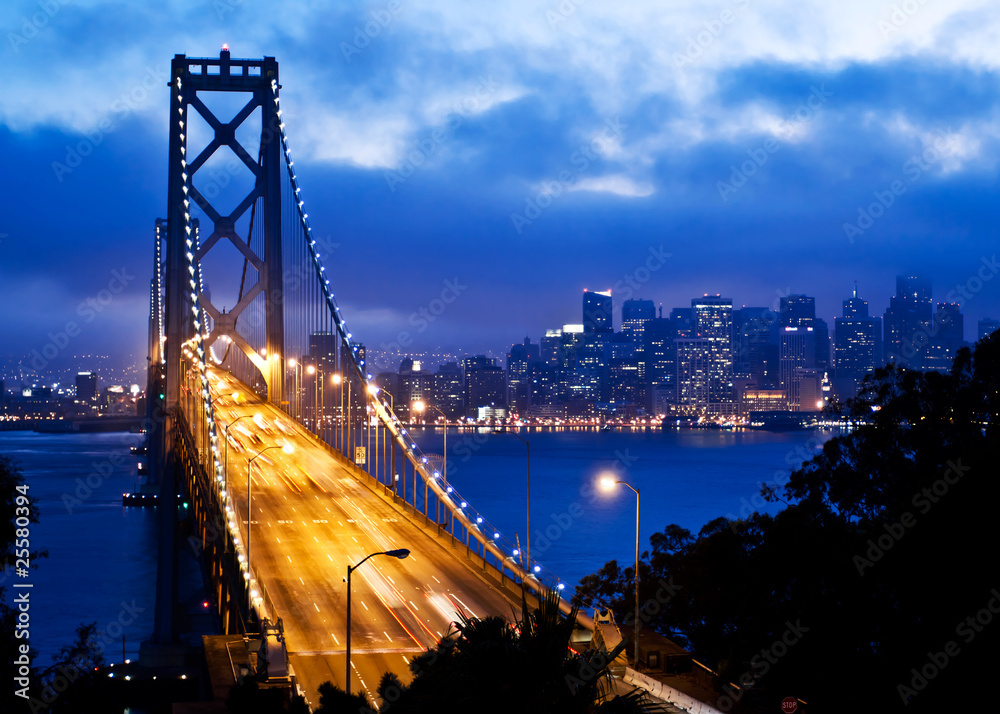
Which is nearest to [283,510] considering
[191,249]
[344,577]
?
[344,577]

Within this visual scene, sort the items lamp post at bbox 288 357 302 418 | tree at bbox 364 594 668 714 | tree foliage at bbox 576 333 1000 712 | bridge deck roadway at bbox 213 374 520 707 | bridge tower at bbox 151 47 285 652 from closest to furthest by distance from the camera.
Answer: tree at bbox 364 594 668 714, tree foliage at bbox 576 333 1000 712, bridge deck roadway at bbox 213 374 520 707, bridge tower at bbox 151 47 285 652, lamp post at bbox 288 357 302 418

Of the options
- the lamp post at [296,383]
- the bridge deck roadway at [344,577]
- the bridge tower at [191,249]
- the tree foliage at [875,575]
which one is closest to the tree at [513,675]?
the bridge deck roadway at [344,577]

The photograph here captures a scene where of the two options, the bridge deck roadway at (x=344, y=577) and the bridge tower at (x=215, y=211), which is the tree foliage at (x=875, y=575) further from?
the bridge tower at (x=215, y=211)

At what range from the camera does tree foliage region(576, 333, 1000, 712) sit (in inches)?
936

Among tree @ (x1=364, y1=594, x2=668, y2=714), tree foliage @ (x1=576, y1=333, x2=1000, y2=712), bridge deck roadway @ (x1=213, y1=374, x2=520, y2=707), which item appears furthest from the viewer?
bridge deck roadway @ (x1=213, y1=374, x2=520, y2=707)

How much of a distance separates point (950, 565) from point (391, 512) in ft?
72.6

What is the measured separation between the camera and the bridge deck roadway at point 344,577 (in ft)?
79.4

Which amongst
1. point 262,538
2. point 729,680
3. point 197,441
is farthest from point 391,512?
point 729,680

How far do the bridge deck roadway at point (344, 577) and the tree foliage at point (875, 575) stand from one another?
451cm

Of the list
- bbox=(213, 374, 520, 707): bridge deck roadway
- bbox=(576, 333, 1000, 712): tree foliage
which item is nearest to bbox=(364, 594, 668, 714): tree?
bbox=(213, 374, 520, 707): bridge deck roadway

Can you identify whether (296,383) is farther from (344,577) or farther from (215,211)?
(344,577)

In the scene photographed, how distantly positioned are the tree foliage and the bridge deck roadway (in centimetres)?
451

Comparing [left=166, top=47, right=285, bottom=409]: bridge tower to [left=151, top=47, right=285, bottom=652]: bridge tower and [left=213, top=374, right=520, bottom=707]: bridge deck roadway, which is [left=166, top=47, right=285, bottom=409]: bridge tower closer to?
[left=151, top=47, right=285, bottom=652]: bridge tower

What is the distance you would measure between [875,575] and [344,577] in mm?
14045
